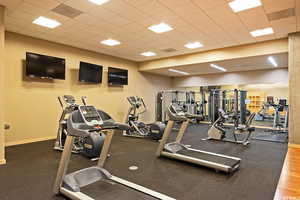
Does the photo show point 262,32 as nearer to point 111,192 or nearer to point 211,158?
point 211,158

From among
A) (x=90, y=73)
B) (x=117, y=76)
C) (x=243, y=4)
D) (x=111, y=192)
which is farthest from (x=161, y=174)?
(x=117, y=76)

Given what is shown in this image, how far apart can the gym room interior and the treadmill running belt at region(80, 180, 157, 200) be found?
13 mm

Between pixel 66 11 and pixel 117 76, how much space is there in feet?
14.3

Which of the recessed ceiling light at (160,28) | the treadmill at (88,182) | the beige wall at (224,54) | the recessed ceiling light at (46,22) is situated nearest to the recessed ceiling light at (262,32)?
the beige wall at (224,54)

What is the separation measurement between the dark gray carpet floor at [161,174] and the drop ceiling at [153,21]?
3369mm

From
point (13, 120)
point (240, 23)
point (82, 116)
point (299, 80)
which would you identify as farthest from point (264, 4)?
point (13, 120)

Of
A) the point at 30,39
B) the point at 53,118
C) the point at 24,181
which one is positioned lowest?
the point at 24,181

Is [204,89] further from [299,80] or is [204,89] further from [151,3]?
[151,3]

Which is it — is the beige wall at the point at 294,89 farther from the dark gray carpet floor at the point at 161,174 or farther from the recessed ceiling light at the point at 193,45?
the recessed ceiling light at the point at 193,45

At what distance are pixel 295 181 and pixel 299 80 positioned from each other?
355 centimetres

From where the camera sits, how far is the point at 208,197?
248 centimetres

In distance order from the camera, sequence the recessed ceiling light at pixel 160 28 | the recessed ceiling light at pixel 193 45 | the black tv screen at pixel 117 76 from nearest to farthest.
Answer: the recessed ceiling light at pixel 160 28, the recessed ceiling light at pixel 193 45, the black tv screen at pixel 117 76

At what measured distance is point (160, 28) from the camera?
509 cm

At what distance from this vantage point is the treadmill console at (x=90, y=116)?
2432 mm
